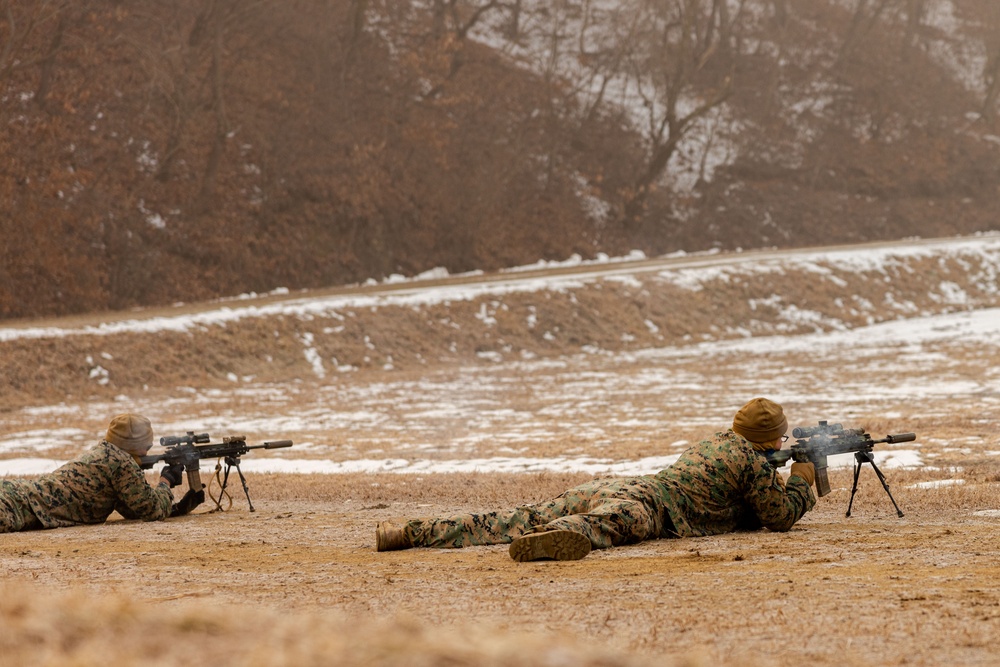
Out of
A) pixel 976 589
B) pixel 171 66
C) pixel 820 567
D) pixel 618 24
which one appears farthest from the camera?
pixel 618 24

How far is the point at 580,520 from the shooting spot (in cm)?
691

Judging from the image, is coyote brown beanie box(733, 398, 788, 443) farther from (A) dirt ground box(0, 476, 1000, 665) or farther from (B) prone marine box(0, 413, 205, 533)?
(B) prone marine box(0, 413, 205, 533)

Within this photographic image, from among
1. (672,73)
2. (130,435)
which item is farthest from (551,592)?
(672,73)

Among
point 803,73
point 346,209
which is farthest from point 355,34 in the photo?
point 803,73

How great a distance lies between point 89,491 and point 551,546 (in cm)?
443

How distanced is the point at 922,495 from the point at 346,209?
94.4ft

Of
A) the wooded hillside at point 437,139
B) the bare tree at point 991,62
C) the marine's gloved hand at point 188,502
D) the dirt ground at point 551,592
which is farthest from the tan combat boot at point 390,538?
the bare tree at point 991,62

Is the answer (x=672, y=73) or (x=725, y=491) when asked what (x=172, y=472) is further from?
(x=672, y=73)

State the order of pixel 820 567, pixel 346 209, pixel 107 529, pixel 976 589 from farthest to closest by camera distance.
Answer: pixel 346 209 → pixel 107 529 → pixel 820 567 → pixel 976 589

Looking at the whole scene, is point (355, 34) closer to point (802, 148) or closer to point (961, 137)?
point (802, 148)

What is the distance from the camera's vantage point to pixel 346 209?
36125mm

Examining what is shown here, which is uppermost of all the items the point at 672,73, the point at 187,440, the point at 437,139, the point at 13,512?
the point at 672,73

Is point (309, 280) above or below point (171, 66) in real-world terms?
below

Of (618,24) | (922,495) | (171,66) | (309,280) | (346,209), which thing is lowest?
(922,495)
